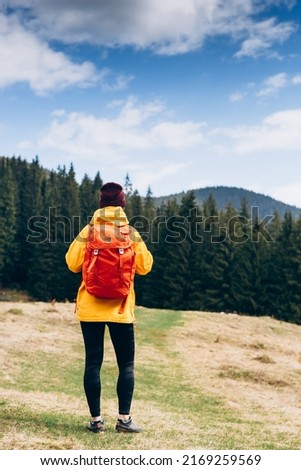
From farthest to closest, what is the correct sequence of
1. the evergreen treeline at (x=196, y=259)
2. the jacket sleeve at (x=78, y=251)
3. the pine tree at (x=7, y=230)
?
the pine tree at (x=7, y=230)
the evergreen treeline at (x=196, y=259)
the jacket sleeve at (x=78, y=251)

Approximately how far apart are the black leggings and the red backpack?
1.58 ft

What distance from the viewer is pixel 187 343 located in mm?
24219

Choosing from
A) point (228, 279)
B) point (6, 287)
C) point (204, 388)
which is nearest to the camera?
point (204, 388)

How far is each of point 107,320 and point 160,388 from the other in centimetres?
887

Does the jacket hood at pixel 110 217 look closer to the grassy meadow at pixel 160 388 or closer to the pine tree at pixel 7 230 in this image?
the grassy meadow at pixel 160 388

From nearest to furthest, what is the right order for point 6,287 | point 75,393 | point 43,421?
point 43,421, point 75,393, point 6,287

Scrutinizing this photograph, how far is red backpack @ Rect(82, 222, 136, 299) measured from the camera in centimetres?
671

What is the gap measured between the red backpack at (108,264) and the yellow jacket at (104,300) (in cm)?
13

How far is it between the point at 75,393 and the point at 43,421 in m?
5.05

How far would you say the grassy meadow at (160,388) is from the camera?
23.8 ft

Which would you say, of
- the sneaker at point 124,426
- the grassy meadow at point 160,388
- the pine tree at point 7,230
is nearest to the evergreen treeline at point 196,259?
the pine tree at point 7,230

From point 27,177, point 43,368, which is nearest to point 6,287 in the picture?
point 27,177

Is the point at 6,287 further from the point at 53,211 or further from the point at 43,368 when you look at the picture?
the point at 43,368

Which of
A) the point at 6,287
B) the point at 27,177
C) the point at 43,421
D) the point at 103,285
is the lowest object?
the point at 6,287
